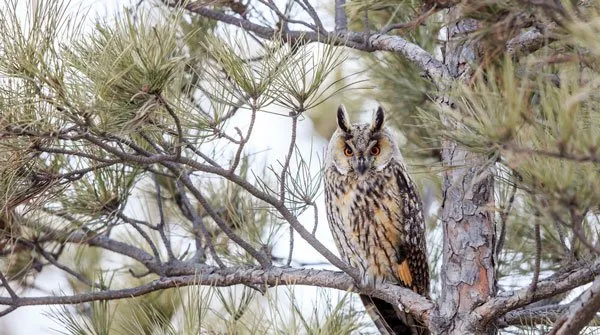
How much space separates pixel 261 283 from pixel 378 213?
0.49 meters

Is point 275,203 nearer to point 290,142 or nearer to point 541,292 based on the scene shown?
point 290,142

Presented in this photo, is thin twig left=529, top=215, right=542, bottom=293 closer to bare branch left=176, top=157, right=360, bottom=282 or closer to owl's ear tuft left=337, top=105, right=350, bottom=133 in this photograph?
bare branch left=176, top=157, right=360, bottom=282

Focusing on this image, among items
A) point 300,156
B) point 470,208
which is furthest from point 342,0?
point 470,208

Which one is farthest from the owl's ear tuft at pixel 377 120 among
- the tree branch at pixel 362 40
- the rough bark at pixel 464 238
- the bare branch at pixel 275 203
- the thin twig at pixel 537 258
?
the thin twig at pixel 537 258

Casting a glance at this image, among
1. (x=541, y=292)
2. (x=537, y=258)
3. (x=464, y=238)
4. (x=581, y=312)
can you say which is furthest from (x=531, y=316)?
(x=581, y=312)

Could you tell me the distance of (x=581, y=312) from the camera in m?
1.40

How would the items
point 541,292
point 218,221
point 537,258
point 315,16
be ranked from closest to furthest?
point 537,258
point 541,292
point 218,221
point 315,16

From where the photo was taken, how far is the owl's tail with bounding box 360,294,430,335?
2.37 meters

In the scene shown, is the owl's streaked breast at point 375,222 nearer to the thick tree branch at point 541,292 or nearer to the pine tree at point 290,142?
the pine tree at point 290,142

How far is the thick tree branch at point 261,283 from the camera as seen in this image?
1.98 meters

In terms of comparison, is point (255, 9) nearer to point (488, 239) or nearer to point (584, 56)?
point (488, 239)

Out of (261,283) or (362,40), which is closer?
(261,283)

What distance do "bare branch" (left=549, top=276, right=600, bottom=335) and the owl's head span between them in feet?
3.24

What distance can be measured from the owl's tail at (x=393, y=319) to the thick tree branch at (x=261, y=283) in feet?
0.92
